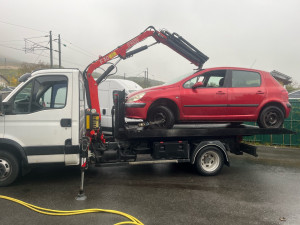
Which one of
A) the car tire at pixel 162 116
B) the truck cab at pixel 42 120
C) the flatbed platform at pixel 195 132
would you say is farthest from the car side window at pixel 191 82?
the truck cab at pixel 42 120

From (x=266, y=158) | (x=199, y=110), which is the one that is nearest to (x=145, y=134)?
(x=199, y=110)

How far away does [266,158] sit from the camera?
7.79 meters

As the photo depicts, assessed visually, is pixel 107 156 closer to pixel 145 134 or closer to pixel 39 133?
pixel 145 134

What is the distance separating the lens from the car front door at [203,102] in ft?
18.0

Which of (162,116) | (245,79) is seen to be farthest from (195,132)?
(245,79)

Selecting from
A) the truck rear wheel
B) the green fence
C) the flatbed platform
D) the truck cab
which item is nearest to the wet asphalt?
the truck rear wheel

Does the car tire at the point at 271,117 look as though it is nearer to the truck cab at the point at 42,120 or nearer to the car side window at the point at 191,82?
the car side window at the point at 191,82

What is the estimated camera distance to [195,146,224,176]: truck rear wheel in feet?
18.5

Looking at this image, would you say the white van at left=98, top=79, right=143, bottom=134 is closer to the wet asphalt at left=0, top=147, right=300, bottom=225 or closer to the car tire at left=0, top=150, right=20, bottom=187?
the wet asphalt at left=0, top=147, right=300, bottom=225

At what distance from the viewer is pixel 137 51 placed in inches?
261

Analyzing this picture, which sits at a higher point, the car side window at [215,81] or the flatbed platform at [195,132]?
the car side window at [215,81]

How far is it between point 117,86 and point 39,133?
4.23 m

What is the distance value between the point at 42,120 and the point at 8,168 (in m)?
1.13

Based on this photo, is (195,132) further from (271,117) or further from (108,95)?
(108,95)
